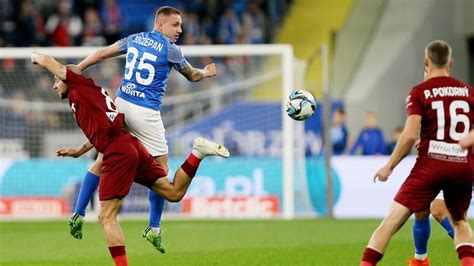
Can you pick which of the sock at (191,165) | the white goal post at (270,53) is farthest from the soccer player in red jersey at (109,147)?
the white goal post at (270,53)

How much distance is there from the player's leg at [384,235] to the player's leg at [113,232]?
200 cm

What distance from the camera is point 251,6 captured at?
25.9m

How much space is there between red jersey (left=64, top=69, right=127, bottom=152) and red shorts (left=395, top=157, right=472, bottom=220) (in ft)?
8.28

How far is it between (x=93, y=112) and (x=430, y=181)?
291cm

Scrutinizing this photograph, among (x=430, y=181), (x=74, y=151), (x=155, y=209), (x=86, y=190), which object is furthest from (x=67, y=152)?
(x=430, y=181)

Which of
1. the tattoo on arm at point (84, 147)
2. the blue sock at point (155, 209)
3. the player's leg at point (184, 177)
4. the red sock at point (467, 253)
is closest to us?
the red sock at point (467, 253)

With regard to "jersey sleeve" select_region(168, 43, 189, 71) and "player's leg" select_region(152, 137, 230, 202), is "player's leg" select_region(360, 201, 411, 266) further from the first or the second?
"jersey sleeve" select_region(168, 43, 189, 71)

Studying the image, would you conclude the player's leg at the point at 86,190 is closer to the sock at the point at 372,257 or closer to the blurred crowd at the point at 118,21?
the sock at the point at 372,257

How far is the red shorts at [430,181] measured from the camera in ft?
26.2

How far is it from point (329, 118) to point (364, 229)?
349 cm

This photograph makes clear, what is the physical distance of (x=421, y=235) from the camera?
9.29 meters

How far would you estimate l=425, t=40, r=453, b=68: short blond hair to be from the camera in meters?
8.09

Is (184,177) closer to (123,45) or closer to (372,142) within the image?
(123,45)

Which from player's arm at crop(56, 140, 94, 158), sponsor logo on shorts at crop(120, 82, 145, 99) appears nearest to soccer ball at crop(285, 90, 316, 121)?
sponsor logo on shorts at crop(120, 82, 145, 99)
